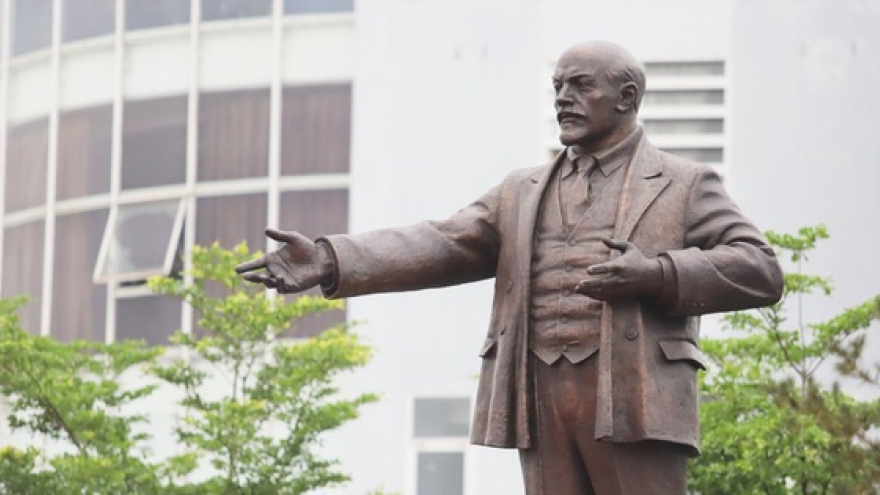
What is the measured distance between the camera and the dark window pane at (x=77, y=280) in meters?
36.3

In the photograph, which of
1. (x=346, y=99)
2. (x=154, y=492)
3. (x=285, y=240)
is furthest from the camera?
(x=346, y=99)

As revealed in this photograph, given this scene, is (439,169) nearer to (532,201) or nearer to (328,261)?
(532,201)

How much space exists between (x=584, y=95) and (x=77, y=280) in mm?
→ 26113

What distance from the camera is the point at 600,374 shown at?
426 inches

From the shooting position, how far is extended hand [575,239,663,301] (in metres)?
10.6

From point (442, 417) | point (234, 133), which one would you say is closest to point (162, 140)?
point (234, 133)

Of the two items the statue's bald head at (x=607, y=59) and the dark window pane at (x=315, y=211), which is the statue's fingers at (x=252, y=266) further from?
the dark window pane at (x=315, y=211)

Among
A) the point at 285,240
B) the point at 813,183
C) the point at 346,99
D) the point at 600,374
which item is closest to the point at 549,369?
the point at 600,374

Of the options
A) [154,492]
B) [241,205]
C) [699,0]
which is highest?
[699,0]

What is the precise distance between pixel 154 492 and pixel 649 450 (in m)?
16.1

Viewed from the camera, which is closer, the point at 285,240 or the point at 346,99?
the point at 285,240

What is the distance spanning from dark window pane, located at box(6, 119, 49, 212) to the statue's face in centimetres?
2646

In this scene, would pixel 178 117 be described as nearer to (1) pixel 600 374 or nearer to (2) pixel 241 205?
(2) pixel 241 205

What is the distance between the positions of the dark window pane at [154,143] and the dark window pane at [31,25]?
196cm
